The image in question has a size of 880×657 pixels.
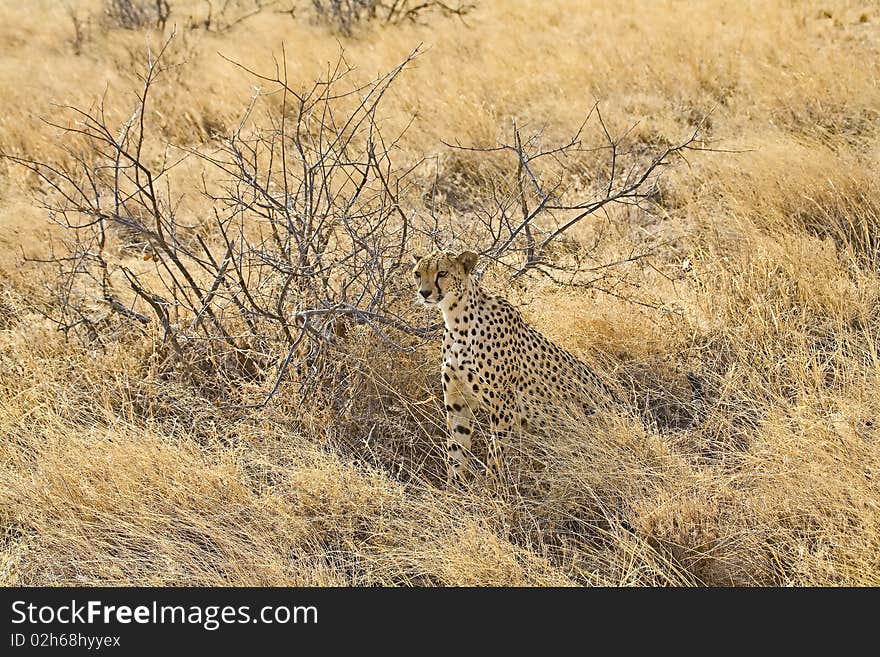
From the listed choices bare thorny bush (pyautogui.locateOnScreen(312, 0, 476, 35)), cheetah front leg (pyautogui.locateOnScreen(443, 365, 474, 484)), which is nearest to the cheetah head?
cheetah front leg (pyautogui.locateOnScreen(443, 365, 474, 484))

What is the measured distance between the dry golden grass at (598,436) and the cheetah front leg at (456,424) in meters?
0.11

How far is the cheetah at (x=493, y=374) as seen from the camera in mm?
2879

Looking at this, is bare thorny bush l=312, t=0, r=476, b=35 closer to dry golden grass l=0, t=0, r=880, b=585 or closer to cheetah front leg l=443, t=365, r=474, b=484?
dry golden grass l=0, t=0, r=880, b=585

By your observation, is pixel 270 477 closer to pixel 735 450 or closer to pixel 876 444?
pixel 735 450

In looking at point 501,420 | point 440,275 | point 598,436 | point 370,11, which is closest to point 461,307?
point 440,275

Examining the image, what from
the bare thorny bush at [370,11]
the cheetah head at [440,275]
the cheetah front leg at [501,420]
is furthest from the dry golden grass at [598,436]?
the bare thorny bush at [370,11]

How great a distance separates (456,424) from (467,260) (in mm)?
558

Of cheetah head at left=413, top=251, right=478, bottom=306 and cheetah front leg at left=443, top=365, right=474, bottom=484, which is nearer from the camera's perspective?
cheetah head at left=413, top=251, right=478, bottom=306

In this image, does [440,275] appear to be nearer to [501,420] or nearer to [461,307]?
[461,307]

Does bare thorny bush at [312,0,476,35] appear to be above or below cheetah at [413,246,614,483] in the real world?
above

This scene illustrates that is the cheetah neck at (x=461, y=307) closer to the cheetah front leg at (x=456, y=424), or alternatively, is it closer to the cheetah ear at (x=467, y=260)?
the cheetah ear at (x=467, y=260)

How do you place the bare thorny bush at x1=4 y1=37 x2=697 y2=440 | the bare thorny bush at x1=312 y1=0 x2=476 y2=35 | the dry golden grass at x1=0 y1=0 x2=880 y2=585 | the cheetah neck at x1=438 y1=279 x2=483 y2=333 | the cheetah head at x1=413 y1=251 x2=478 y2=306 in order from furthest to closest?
the bare thorny bush at x1=312 y1=0 x2=476 y2=35
the bare thorny bush at x1=4 y1=37 x2=697 y2=440
the cheetah neck at x1=438 y1=279 x2=483 y2=333
the cheetah head at x1=413 y1=251 x2=478 y2=306
the dry golden grass at x1=0 y1=0 x2=880 y2=585

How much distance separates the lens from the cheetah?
2.88m

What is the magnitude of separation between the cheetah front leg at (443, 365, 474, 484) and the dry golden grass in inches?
4.5
